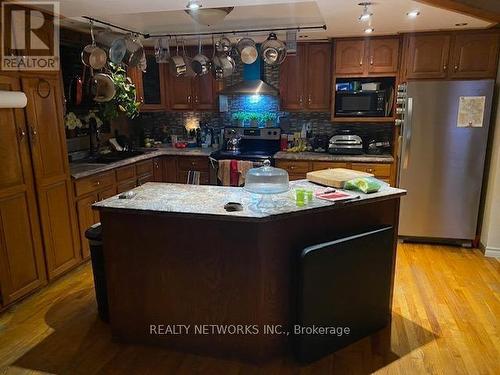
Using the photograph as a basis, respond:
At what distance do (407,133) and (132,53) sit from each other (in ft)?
8.83

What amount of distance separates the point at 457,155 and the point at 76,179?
3610 millimetres

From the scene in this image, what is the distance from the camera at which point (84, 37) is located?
12.8ft

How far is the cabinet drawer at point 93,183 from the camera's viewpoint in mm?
3328

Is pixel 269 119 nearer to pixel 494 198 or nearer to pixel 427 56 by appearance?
pixel 427 56

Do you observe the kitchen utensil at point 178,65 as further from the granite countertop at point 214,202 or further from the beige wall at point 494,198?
the beige wall at point 494,198

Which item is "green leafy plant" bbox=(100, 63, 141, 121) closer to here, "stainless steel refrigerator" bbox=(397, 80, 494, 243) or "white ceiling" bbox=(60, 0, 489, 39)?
"white ceiling" bbox=(60, 0, 489, 39)

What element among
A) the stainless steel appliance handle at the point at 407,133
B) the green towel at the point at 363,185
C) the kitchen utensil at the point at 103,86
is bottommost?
the green towel at the point at 363,185

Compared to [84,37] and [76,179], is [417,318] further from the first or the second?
[84,37]

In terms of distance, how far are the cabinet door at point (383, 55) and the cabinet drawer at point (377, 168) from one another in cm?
103

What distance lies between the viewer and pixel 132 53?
2975 millimetres

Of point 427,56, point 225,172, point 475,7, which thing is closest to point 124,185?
point 225,172

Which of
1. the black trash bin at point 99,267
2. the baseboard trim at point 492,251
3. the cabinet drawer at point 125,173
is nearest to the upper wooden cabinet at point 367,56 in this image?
the baseboard trim at point 492,251

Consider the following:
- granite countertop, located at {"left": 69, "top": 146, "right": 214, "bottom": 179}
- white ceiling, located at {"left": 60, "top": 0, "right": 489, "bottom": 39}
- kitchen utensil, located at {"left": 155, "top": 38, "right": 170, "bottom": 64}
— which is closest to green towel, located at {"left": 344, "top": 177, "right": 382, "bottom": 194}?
white ceiling, located at {"left": 60, "top": 0, "right": 489, "bottom": 39}

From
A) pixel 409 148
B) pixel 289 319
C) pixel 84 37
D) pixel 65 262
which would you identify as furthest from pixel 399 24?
pixel 65 262
